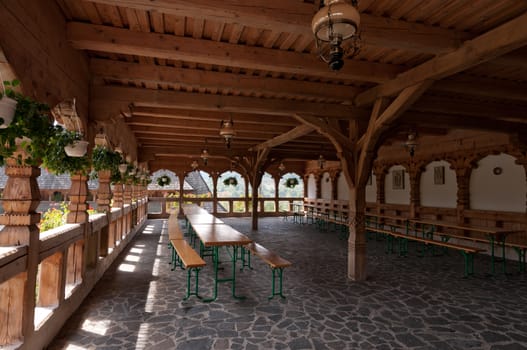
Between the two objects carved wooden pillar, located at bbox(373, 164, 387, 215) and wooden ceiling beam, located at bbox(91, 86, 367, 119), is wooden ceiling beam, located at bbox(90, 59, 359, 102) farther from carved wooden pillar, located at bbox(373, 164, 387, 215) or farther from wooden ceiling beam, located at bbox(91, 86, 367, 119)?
carved wooden pillar, located at bbox(373, 164, 387, 215)

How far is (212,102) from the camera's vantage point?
486 centimetres

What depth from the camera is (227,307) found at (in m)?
4.07

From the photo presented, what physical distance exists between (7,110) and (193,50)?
2.04m

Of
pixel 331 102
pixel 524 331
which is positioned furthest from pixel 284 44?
pixel 524 331

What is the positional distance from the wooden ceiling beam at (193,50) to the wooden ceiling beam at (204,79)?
25.6 inches

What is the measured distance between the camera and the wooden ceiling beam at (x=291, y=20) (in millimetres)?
2457

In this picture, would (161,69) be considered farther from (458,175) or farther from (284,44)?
(458,175)

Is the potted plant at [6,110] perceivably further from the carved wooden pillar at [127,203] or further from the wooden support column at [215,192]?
the wooden support column at [215,192]

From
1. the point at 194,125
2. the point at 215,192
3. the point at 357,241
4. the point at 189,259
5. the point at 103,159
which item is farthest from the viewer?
the point at 215,192

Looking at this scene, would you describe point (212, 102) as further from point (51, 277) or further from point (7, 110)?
point (7, 110)

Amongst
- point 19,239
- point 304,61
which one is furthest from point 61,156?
point 304,61

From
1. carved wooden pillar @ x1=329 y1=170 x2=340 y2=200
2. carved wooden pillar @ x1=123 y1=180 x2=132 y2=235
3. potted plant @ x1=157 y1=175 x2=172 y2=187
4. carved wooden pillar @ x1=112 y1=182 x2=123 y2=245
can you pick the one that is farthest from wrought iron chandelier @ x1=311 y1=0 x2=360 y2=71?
carved wooden pillar @ x1=329 y1=170 x2=340 y2=200

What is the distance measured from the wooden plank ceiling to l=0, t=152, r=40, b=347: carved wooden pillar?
4.83 feet

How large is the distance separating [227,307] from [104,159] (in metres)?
2.80
